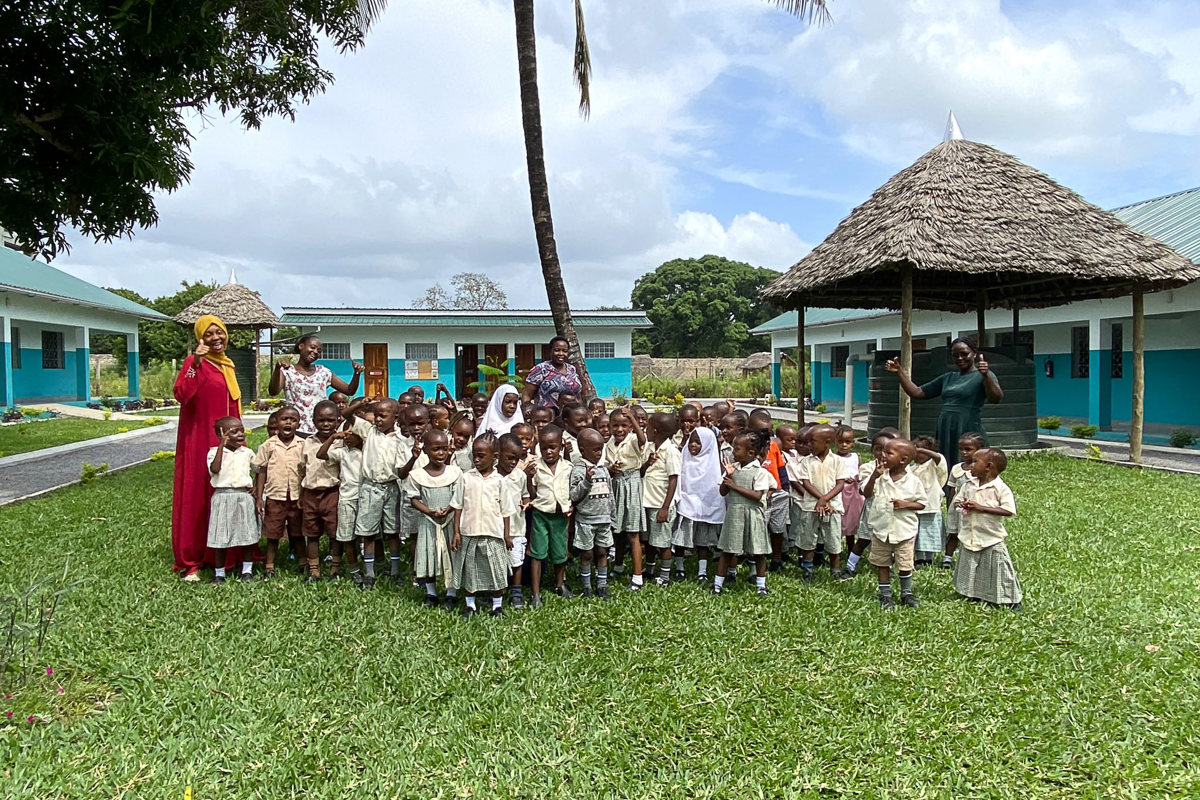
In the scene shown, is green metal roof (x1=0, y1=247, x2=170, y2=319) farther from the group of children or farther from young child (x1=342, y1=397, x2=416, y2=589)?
young child (x1=342, y1=397, x2=416, y2=589)

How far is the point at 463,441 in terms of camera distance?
490cm

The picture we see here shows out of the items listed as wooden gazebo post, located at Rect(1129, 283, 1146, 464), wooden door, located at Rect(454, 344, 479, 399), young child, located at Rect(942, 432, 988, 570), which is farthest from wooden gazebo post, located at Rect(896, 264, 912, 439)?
wooden door, located at Rect(454, 344, 479, 399)

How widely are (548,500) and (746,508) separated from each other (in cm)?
125

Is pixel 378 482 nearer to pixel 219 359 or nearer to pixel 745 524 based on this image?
pixel 219 359

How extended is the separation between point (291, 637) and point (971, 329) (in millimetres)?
17371

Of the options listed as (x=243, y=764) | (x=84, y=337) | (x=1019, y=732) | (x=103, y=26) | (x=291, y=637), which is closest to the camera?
(x=243, y=764)

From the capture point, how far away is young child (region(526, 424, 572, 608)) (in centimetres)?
436

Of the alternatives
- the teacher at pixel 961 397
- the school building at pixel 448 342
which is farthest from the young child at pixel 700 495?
the school building at pixel 448 342

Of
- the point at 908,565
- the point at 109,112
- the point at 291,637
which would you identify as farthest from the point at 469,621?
the point at 109,112

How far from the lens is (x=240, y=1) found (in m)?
8.04

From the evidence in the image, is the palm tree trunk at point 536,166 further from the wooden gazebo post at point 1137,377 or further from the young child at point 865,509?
the wooden gazebo post at point 1137,377

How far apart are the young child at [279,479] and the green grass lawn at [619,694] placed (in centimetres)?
43

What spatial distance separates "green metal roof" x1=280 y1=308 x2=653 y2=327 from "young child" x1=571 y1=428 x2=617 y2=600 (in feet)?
65.8

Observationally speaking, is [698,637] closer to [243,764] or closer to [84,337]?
[243,764]
